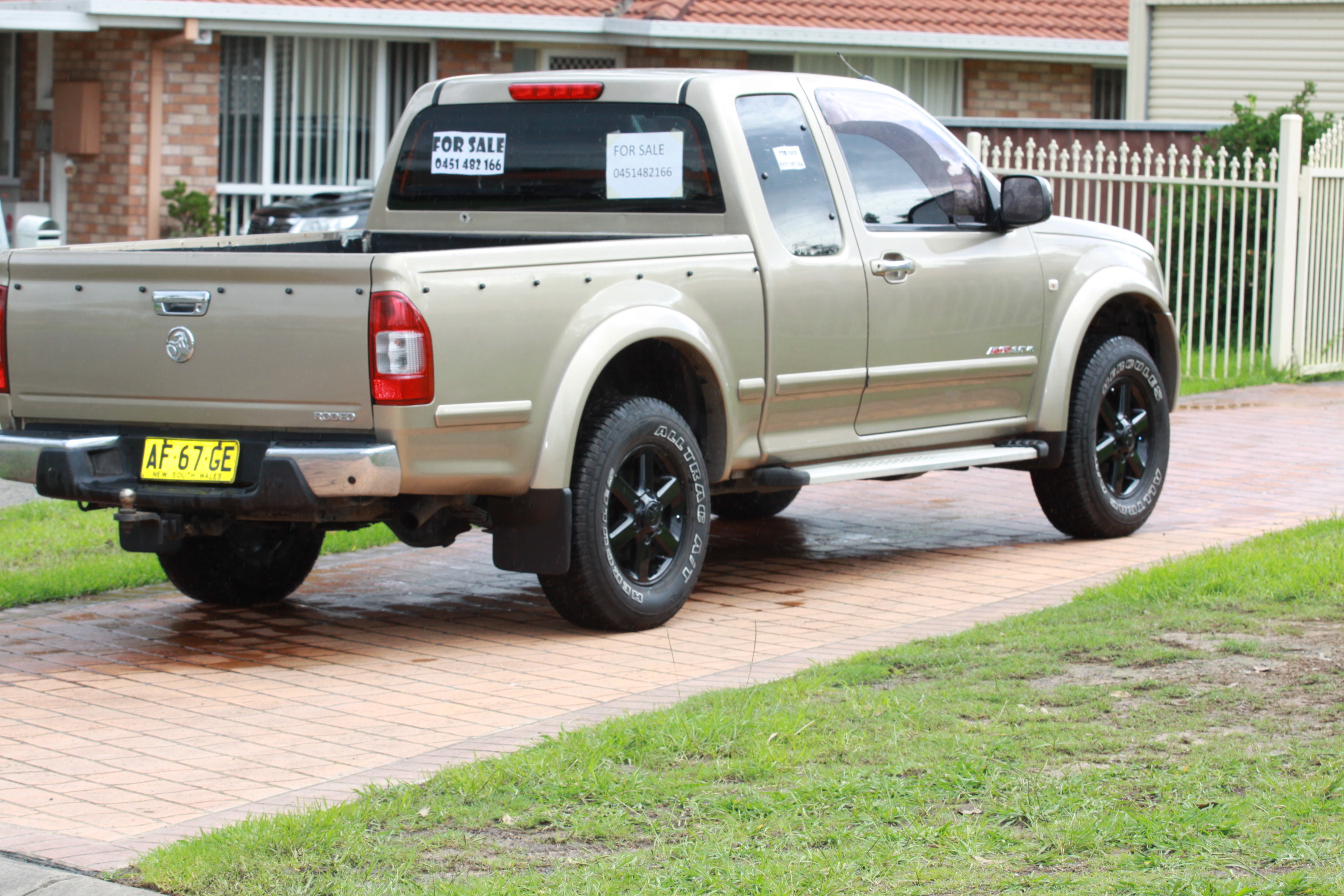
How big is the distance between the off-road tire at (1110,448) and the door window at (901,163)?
979 millimetres

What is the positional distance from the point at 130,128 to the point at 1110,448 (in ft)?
42.1

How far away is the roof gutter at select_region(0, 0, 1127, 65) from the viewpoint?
1827cm

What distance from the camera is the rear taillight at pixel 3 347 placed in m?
6.69

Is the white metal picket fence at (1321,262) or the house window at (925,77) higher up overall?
the house window at (925,77)

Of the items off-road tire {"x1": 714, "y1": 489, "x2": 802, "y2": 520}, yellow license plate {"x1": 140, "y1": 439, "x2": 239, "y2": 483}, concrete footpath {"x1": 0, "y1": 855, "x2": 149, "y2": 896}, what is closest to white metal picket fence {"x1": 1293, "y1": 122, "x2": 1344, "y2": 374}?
off-road tire {"x1": 714, "y1": 489, "x2": 802, "y2": 520}

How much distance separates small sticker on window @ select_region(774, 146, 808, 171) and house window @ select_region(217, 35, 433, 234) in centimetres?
1246

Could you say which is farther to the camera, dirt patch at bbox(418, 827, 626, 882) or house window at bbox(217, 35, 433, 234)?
house window at bbox(217, 35, 433, 234)

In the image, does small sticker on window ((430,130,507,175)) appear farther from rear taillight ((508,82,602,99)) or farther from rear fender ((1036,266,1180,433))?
rear fender ((1036,266,1180,433))

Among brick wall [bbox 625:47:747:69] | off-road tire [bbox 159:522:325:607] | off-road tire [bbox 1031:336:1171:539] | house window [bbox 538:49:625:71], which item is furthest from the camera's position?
brick wall [bbox 625:47:747:69]

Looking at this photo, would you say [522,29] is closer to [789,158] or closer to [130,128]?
[130,128]

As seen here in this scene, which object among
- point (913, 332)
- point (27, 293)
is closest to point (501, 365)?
point (27, 293)

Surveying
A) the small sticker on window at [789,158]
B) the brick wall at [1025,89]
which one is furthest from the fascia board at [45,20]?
the small sticker on window at [789,158]

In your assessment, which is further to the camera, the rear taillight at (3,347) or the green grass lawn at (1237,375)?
the green grass lawn at (1237,375)

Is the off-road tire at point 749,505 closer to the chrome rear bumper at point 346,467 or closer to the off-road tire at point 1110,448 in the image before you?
the off-road tire at point 1110,448
